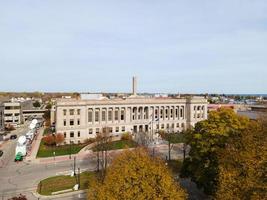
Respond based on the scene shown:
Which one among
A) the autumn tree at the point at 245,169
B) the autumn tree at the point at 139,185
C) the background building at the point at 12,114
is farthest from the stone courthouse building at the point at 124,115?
the autumn tree at the point at 139,185

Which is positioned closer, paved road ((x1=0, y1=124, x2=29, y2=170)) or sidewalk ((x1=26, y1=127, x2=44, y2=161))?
paved road ((x1=0, y1=124, x2=29, y2=170))

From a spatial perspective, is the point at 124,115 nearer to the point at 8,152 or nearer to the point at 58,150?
the point at 58,150

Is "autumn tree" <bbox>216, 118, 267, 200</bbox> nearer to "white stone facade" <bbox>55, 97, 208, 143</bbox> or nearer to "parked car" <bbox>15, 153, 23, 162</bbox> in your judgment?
"parked car" <bbox>15, 153, 23, 162</bbox>

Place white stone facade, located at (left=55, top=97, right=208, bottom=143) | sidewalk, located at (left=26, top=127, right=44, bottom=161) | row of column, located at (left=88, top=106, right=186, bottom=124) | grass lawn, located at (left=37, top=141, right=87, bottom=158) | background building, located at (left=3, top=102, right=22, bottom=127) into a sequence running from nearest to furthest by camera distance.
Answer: sidewalk, located at (left=26, top=127, right=44, bottom=161)
grass lawn, located at (left=37, top=141, right=87, bottom=158)
white stone facade, located at (left=55, top=97, right=208, bottom=143)
row of column, located at (left=88, top=106, right=186, bottom=124)
background building, located at (left=3, top=102, right=22, bottom=127)

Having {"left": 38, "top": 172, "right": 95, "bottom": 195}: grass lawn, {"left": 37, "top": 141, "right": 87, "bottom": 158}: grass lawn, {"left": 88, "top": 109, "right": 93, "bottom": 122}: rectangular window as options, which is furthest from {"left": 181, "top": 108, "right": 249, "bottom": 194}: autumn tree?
{"left": 88, "top": 109, "right": 93, "bottom": 122}: rectangular window

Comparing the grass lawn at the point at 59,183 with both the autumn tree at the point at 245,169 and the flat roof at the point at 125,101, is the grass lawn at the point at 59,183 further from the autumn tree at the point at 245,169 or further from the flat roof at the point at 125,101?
the flat roof at the point at 125,101

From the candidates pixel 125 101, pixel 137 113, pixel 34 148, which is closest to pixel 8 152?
pixel 34 148

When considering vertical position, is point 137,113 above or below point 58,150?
above
